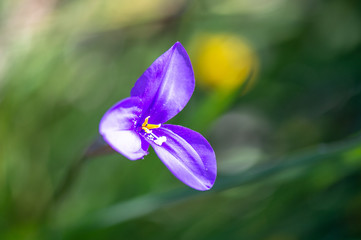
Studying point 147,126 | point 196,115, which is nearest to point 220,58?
point 196,115

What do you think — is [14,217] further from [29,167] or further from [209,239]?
[209,239]

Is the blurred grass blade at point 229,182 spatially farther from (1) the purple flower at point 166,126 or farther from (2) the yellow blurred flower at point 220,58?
(2) the yellow blurred flower at point 220,58

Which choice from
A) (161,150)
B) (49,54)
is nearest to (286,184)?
(161,150)

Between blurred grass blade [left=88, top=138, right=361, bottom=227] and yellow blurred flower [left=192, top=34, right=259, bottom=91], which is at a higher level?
yellow blurred flower [left=192, top=34, right=259, bottom=91]

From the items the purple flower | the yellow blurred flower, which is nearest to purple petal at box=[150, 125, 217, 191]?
the purple flower

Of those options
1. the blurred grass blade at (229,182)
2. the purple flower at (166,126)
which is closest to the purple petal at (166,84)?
the purple flower at (166,126)

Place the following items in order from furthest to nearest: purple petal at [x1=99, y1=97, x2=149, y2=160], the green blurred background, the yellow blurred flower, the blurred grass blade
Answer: the yellow blurred flower → the green blurred background → the blurred grass blade → purple petal at [x1=99, y1=97, x2=149, y2=160]

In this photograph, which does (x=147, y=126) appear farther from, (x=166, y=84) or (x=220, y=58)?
(x=220, y=58)

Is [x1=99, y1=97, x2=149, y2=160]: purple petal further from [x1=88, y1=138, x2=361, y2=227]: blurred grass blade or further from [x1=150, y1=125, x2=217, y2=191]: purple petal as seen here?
[x1=88, y1=138, x2=361, y2=227]: blurred grass blade
